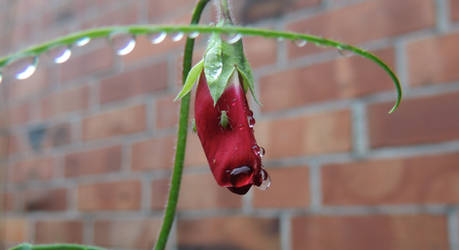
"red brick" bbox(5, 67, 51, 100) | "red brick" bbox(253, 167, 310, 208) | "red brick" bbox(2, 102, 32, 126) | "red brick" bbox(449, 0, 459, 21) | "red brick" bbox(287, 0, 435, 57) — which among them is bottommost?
"red brick" bbox(253, 167, 310, 208)

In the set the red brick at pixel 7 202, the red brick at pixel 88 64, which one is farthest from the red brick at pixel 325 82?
the red brick at pixel 7 202

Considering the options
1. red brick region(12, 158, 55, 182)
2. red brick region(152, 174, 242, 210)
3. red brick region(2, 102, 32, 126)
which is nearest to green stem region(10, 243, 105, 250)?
red brick region(152, 174, 242, 210)

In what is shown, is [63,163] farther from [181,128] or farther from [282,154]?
[181,128]

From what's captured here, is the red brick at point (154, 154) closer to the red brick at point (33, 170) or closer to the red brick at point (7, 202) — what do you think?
the red brick at point (33, 170)

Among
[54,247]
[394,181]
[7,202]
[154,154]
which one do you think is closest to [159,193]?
[154,154]

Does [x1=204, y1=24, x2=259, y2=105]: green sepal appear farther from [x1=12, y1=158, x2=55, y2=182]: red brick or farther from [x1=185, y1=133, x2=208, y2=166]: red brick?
[x1=12, y1=158, x2=55, y2=182]: red brick

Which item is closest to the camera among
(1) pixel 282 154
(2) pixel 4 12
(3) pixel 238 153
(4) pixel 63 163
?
(3) pixel 238 153

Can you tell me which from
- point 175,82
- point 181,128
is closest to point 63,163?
point 175,82
